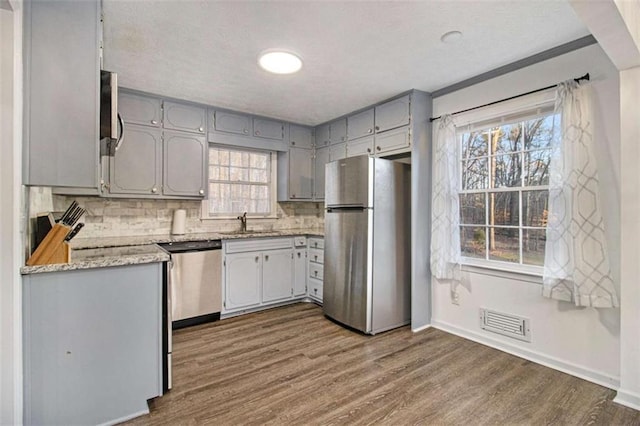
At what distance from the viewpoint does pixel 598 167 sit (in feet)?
7.23

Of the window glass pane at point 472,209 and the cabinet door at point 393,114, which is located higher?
the cabinet door at point 393,114

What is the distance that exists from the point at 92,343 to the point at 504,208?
316 cm

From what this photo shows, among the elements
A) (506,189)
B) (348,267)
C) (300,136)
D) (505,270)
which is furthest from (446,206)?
(300,136)

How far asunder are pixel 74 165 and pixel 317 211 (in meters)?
3.64

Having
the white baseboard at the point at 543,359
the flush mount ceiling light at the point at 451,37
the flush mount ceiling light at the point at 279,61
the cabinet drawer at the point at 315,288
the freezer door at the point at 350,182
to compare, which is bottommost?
the white baseboard at the point at 543,359

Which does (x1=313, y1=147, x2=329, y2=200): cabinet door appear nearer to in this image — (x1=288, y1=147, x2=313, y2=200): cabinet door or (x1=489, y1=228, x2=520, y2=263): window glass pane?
(x1=288, y1=147, x2=313, y2=200): cabinet door

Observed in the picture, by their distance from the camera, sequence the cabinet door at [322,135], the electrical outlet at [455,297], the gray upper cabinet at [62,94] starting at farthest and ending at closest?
the cabinet door at [322,135], the electrical outlet at [455,297], the gray upper cabinet at [62,94]

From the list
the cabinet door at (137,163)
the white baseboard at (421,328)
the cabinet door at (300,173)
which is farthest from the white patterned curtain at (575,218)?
the cabinet door at (137,163)

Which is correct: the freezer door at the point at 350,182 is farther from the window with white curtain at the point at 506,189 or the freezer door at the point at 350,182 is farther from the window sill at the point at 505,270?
the window sill at the point at 505,270

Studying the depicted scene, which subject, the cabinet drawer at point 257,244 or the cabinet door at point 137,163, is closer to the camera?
the cabinet door at point 137,163

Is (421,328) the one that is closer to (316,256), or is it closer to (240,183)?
(316,256)

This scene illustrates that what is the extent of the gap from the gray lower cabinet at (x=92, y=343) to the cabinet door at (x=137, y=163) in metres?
1.77

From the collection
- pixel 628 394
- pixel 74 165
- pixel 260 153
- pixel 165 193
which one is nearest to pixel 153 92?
pixel 165 193

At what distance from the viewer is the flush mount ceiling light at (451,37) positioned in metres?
2.17
